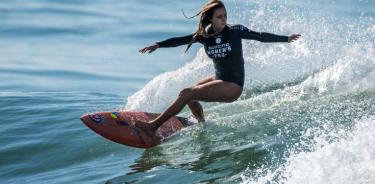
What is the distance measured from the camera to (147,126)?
31.9 ft

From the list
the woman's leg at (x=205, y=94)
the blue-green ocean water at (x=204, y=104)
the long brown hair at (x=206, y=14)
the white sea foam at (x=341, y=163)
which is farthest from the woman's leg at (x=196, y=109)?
the white sea foam at (x=341, y=163)

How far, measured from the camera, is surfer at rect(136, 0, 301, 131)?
9453mm

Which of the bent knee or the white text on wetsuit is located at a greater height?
the white text on wetsuit

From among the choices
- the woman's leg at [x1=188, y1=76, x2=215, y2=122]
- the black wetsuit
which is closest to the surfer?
the black wetsuit

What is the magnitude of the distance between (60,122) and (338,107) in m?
4.34

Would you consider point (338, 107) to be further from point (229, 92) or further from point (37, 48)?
point (37, 48)

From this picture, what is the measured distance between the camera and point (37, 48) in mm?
18453

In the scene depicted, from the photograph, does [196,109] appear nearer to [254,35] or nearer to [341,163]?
[254,35]

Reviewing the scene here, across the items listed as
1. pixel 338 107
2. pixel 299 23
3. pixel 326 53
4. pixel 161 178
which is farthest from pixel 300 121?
pixel 299 23

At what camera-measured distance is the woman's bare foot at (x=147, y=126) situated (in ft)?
31.8

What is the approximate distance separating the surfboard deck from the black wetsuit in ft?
3.25

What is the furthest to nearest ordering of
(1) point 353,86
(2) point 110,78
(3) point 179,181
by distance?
1. (2) point 110,78
2. (1) point 353,86
3. (3) point 179,181

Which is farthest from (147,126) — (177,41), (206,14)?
(206,14)

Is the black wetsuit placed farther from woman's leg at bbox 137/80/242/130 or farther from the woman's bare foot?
the woman's bare foot
